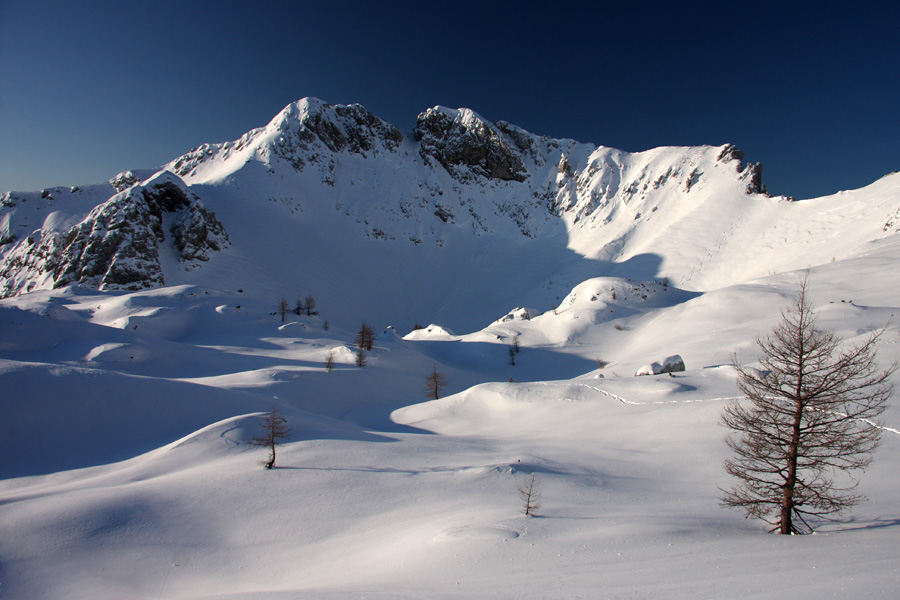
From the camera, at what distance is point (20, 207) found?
9394cm

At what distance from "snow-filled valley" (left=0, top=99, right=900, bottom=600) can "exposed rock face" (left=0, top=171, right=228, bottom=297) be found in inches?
19.0

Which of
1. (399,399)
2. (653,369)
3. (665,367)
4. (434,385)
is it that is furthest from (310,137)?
(665,367)

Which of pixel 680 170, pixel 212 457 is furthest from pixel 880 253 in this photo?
pixel 680 170

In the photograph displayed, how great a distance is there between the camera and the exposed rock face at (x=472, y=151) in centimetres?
12850

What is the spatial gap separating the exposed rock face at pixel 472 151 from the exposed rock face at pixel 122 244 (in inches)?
2746

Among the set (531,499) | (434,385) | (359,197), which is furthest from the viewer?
(359,197)

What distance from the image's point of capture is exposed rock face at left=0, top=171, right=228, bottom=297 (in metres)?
71.4

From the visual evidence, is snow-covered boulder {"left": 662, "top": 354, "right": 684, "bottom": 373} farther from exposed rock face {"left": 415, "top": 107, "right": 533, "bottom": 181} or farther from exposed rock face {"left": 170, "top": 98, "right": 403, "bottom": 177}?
exposed rock face {"left": 415, "top": 107, "right": 533, "bottom": 181}

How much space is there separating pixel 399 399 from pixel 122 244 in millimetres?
68238

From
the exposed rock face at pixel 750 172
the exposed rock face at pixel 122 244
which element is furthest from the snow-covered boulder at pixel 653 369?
the exposed rock face at pixel 750 172

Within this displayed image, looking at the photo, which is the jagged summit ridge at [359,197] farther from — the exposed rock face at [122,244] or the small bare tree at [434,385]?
the small bare tree at [434,385]

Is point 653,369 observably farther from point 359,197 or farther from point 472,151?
point 472,151

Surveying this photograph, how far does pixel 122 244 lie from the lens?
72.7 meters

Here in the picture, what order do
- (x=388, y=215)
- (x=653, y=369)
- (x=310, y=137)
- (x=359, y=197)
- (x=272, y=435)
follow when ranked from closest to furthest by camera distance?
(x=272, y=435), (x=653, y=369), (x=388, y=215), (x=359, y=197), (x=310, y=137)
